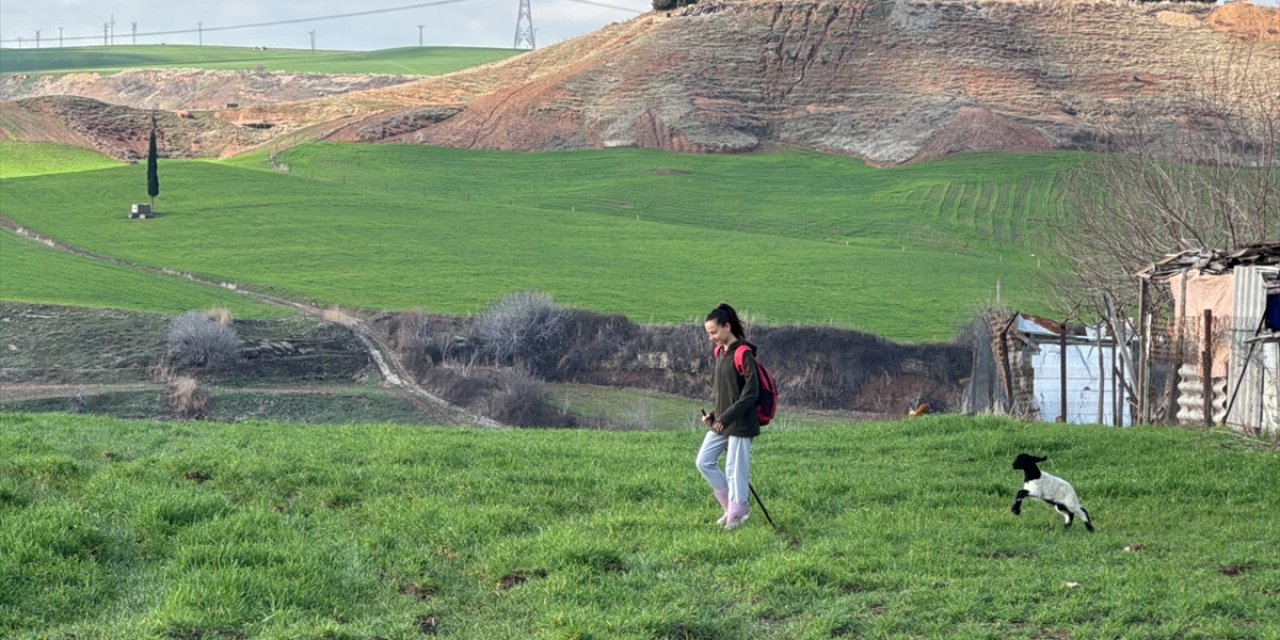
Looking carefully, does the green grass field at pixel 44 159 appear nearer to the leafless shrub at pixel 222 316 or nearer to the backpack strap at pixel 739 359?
the leafless shrub at pixel 222 316

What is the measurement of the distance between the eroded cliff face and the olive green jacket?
84.0 metres

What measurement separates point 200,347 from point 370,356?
17.7ft

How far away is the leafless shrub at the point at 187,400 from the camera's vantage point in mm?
38250

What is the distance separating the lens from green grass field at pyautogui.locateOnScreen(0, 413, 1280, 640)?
9.04 meters

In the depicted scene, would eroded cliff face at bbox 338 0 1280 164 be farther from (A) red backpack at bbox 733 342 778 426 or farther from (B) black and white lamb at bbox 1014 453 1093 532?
(A) red backpack at bbox 733 342 778 426

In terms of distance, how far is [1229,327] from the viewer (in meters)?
18.9

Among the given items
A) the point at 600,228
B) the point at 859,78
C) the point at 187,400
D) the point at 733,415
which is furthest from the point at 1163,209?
the point at 859,78

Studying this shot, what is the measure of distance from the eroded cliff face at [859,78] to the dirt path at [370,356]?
39.3 metres

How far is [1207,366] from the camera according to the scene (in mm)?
18531

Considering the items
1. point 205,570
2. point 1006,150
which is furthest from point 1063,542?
point 1006,150

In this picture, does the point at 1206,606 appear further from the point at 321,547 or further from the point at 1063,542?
the point at 321,547

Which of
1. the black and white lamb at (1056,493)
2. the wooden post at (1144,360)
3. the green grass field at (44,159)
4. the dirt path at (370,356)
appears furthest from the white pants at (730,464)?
the green grass field at (44,159)

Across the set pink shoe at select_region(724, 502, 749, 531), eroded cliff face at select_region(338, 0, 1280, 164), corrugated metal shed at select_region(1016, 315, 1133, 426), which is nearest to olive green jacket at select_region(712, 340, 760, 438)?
pink shoe at select_region(724, 502, 749, 531)

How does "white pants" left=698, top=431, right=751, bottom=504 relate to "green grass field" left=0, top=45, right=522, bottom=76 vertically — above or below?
below
